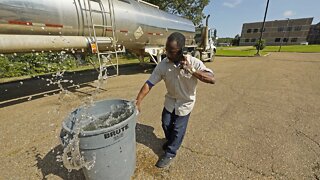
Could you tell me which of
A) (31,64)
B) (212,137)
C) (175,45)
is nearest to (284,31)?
(31,64)

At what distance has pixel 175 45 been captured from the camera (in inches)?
89.8

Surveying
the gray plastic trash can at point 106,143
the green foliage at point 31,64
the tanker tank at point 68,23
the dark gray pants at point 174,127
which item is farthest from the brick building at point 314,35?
the gray plastic trash can at point 106,143

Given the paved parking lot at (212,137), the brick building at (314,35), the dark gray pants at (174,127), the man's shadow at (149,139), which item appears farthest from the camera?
the brick building at (314,35)

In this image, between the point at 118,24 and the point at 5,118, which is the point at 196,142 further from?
the point at 118,24

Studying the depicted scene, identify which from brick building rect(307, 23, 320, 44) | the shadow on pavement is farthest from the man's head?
brick building rect(307, 23, 320, 44)

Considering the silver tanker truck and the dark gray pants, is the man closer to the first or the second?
the dark gray pants

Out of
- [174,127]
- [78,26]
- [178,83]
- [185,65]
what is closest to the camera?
[185,65]

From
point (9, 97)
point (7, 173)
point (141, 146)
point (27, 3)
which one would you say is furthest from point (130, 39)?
point (7, 173)

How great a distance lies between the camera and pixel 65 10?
476cm

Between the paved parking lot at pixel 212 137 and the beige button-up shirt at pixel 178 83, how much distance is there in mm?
857

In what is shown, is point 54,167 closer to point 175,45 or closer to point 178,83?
point 178,83

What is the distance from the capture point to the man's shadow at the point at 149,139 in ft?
10.2

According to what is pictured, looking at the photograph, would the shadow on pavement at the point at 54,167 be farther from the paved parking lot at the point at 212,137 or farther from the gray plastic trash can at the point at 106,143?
the gray plastic trash can at the point at 106,143

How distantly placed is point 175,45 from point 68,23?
13.1 feet
